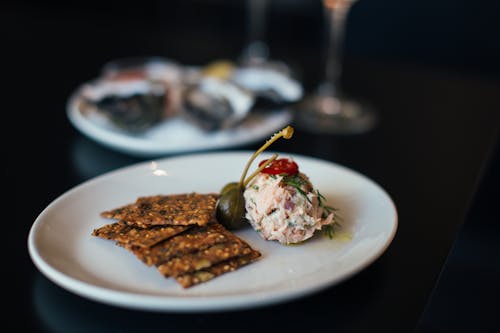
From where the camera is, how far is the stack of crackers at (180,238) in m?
0.85

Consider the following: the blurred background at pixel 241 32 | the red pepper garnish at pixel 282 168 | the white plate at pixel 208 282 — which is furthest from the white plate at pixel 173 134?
the blurred background at pixel 241 32

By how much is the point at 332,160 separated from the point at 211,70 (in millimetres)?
579

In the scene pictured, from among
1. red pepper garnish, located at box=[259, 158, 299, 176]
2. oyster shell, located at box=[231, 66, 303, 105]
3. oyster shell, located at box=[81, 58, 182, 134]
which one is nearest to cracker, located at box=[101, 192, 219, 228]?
red pepper garnish, located at box=[259, 158, 299, 176]

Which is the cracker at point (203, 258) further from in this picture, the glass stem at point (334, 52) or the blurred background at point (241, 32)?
the blurred background at point (241, 32)

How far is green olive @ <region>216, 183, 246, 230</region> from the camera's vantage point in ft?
3.25

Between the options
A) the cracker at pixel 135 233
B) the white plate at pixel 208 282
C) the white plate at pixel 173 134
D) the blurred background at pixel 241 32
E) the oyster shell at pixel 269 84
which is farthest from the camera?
the blurred background at pixel 241 32

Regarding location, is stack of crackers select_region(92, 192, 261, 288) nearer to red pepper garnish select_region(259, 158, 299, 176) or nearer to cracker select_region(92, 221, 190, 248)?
cracker select_region(92, 221, 190, 248)

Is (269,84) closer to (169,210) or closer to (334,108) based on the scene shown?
(334,108)

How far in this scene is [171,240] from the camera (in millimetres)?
903

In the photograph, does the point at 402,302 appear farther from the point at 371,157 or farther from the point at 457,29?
the point at 457,29

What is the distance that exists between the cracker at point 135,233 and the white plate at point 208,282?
17 mm

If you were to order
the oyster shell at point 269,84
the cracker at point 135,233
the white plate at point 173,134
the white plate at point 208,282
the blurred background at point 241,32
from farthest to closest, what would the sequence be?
the blurred background at point 241,32
the oyster shell at point 269,84
the white plate at point 173,134
the cracker at point 135,233
the white plate at point 208,282

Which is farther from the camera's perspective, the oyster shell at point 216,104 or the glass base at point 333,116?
the glass base at point 333,116

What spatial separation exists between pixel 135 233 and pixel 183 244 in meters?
0.09
